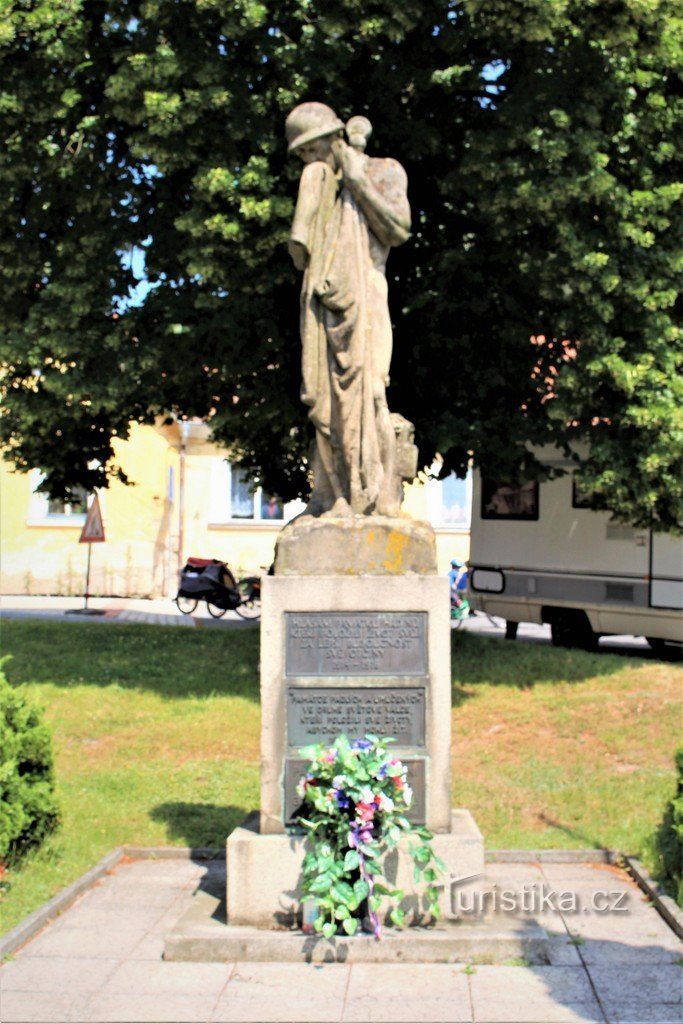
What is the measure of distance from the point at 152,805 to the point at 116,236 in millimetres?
6506

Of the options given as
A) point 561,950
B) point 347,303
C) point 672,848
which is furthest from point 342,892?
point 347,303

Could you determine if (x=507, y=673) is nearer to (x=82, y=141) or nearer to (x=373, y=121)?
(x=373, y=121)

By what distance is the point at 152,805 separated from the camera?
9.30 metres

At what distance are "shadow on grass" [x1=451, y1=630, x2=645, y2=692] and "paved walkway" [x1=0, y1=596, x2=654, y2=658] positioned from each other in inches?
205

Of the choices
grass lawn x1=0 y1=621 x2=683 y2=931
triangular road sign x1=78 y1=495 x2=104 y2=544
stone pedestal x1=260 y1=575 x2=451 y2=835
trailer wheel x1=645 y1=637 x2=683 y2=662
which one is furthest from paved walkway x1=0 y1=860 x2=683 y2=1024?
triangular road sign x1=78 y1=495 x2=104 y2=544

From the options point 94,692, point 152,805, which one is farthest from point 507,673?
point 152,805

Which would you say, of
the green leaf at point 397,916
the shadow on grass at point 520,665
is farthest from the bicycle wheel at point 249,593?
the green leaf at point 397,916

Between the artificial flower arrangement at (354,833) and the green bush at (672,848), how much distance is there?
1.76 metres

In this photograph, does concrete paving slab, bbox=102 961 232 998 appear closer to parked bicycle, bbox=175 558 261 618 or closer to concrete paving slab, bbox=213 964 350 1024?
concrete paving slab, bbox=213 964 350 1024

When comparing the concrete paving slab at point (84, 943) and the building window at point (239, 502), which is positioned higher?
the building window at point (239, 502)

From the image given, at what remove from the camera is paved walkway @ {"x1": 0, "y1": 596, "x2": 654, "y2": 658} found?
72.2 ft

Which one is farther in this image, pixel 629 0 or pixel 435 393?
pixel 435 393

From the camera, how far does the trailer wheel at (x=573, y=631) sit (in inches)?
721

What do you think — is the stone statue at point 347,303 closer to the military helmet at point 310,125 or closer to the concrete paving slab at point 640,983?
the military helmet at point 310,125
